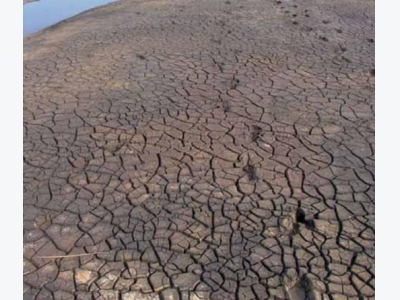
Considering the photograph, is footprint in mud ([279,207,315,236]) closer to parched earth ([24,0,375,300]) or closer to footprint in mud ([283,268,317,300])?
parched earth ([24,0,375,300])

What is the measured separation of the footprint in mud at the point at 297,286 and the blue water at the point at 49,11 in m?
8.22

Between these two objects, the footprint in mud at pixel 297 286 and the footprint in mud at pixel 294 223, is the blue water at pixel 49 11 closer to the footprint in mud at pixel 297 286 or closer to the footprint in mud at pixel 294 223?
the footprint in mud at pixel 294 223

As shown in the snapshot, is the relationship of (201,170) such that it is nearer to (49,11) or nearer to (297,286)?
(297,286)

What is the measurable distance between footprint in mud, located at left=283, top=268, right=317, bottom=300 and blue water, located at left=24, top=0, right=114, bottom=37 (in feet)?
27.0

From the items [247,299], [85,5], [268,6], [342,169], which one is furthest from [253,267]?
[85,5]

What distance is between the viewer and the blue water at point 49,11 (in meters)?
9.95

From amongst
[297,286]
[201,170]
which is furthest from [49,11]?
[297,286]

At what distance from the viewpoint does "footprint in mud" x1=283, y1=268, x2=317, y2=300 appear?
250 cm

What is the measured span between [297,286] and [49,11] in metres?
10.4

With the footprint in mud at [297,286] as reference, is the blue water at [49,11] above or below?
below

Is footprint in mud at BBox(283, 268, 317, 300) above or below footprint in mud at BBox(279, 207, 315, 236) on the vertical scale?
below

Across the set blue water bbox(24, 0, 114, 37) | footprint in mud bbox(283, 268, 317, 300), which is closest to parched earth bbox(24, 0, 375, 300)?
footprint in mud bbox(283, 268, 317, 300)

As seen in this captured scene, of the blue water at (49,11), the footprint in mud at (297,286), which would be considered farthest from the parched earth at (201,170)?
the blue water at (49,11)

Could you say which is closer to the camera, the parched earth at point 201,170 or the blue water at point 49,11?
the parched earth at point 201,170
